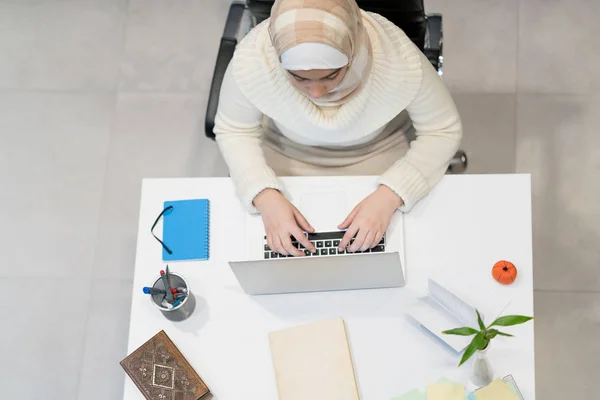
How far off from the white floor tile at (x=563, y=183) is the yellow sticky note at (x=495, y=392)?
2.82 feet

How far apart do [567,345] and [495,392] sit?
0.85 m

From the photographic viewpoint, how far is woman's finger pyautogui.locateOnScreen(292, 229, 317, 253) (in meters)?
1.34

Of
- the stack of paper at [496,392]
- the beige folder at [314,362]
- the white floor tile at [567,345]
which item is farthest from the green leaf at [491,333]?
the white floor tile at [567,345]

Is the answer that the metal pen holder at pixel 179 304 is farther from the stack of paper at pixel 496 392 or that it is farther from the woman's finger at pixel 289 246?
the stack of paper at pixel 496 392

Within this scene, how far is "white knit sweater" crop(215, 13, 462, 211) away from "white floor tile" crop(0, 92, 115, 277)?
2.95 ft

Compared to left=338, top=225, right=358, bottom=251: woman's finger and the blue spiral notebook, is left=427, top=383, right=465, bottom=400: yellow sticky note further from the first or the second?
the blue spiral notebook

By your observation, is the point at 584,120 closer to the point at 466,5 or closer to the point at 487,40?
the point at 487,40

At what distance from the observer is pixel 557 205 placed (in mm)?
2068

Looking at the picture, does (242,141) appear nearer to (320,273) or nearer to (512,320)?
(320,273)

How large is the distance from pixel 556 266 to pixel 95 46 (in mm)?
1696

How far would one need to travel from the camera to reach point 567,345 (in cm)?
195

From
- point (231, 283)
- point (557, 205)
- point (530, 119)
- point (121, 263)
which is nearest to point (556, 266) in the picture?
point (557, 205)

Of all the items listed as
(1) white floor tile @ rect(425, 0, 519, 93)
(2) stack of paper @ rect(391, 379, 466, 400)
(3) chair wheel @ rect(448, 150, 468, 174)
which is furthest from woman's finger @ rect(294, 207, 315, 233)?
(1) white floor tile @ rect(425, 0, 519, 93)

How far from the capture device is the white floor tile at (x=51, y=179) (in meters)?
2.16
